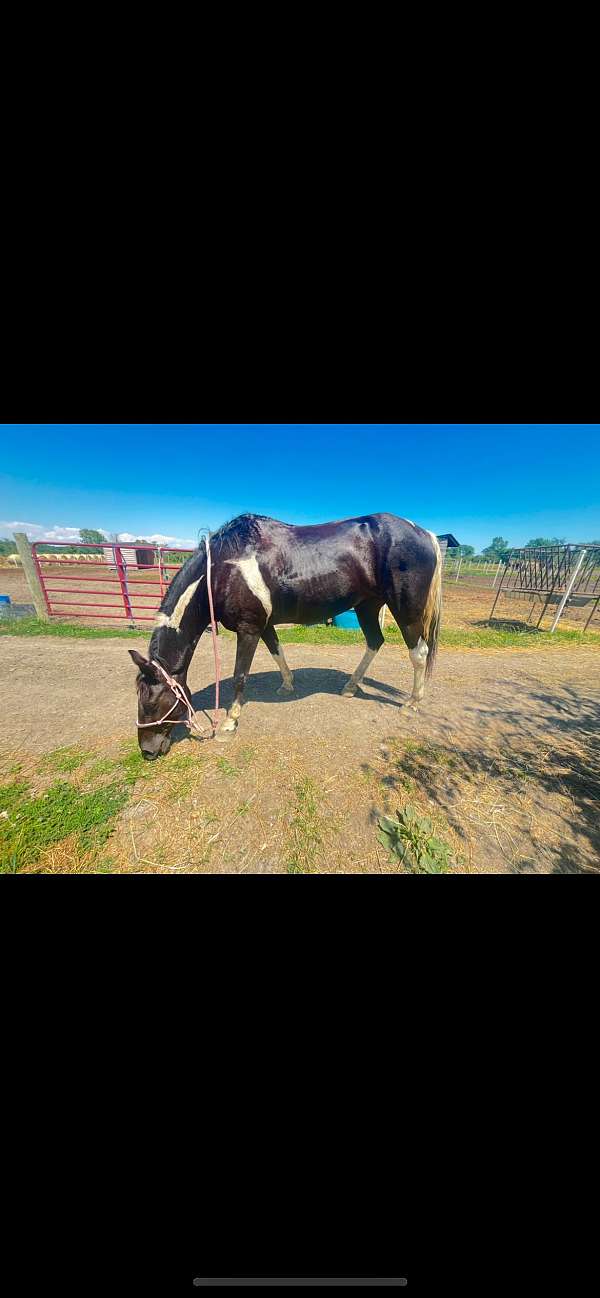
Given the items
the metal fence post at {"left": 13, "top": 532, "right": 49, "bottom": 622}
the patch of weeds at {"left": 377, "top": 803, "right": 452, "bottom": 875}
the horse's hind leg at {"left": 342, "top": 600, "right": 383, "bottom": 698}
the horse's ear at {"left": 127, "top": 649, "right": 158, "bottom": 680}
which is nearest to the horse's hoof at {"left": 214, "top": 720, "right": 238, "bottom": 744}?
the horse's ear at {"left": 127, "top": 649, "right": 158, "bottom": 680}

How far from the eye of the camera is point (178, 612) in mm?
2531

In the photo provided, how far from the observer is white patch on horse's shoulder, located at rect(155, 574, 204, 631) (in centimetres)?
249

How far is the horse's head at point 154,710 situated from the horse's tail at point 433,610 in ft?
8.24

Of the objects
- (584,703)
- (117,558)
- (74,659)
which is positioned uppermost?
(117,558)

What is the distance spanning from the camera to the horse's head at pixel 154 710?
7.86 feet

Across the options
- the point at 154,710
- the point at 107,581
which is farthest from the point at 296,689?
the point at 107,581

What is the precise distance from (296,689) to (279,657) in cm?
48

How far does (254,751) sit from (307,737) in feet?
1.71

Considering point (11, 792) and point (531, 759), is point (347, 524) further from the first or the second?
point (11, 792)

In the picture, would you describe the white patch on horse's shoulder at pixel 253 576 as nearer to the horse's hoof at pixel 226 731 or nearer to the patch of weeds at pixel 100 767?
the horse's hoof at pixel 226 731

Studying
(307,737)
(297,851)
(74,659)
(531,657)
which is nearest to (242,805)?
(297,851)

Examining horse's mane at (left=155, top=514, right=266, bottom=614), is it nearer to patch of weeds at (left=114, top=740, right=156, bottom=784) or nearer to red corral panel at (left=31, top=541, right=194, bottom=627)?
red corral panel at (left=31, top=541, right=194, bottom=627)

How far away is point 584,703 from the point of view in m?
3.79

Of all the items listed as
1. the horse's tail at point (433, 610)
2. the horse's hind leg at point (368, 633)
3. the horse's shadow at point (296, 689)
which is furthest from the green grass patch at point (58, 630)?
the horse's tail at point (433, 610)
